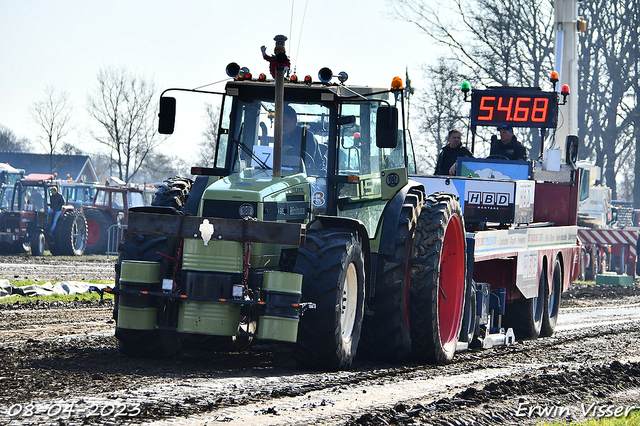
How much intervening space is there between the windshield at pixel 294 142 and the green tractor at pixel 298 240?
12mm

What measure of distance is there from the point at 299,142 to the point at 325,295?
5.50ft

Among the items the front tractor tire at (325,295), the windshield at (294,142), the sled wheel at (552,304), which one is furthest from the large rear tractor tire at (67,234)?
the front tractor tire at (325,295)

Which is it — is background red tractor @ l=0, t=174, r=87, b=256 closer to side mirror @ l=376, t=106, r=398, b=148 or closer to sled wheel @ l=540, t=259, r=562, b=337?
sled wheel @ l=540, t=259, r=562, b=337

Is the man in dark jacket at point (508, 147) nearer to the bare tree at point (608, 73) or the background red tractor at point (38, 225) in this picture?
the background red tractor at point (38, 225)

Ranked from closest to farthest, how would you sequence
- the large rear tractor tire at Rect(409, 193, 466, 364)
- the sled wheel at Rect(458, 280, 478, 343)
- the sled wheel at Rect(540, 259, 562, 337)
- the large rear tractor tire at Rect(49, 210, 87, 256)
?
the large rear tractor tire at Rect(409, 193, 466, 364) → the sled wheel at Rect(458, 280, 478, 343) → the sled wheel at Rect(540, 259, 562, 337) → the large rear tractor tire at Rect(49, 210, 87, 256)

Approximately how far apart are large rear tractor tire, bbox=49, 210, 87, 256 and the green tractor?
1808 centimetres

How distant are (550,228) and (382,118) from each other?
570cm

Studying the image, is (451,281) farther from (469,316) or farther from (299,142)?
(299,142)

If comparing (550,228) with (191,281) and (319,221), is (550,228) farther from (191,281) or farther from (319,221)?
(191,281)

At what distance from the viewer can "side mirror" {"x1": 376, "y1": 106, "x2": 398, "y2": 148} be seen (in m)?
8.14

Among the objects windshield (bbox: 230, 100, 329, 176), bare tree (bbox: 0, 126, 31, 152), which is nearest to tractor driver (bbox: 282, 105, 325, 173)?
windshield (bbox: 230, 100, 329, 176)

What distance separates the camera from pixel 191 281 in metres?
7.50

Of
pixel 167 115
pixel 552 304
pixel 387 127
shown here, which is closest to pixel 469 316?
pixel 387 127

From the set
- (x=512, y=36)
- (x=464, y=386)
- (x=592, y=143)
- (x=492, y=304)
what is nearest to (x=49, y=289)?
(x=492, y=304)
